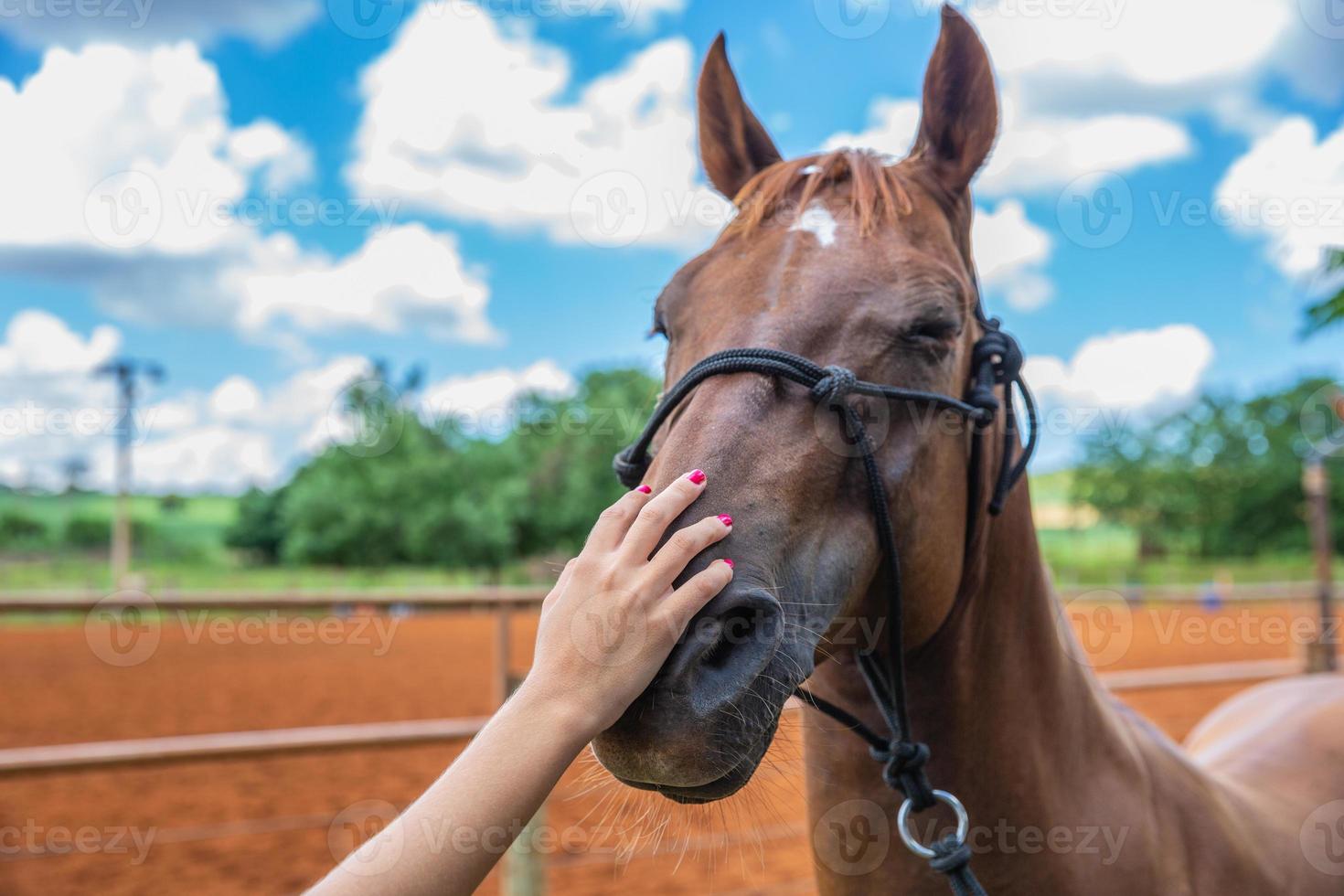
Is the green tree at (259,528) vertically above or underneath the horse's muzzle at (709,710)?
above

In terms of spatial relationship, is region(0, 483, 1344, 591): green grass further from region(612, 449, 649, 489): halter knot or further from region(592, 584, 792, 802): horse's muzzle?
region(592, 584, 792, 802): horse's muzzle

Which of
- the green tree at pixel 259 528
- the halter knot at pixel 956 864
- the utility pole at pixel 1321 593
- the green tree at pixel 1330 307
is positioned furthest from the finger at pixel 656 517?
the green tree at pixel 259 528

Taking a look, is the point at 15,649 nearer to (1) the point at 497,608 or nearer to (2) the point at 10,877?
(2) the point at 10,877

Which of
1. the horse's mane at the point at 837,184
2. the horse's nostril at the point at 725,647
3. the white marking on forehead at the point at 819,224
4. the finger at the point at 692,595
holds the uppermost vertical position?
the horse's mane at the point at 837,184

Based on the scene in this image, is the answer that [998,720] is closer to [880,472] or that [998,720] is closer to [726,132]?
[880,472]

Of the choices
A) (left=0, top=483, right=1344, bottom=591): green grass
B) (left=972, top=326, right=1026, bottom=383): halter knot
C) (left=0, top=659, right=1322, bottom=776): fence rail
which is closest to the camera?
(left=972, top=326, right=1026, bottom=383): halter knot

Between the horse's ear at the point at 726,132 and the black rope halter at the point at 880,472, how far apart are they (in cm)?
69

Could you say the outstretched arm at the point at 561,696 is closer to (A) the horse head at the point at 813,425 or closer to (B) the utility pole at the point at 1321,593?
(A) the horse head at the point at 813,425

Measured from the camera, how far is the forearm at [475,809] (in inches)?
33.2

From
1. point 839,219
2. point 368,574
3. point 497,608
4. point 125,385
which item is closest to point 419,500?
point 368,574

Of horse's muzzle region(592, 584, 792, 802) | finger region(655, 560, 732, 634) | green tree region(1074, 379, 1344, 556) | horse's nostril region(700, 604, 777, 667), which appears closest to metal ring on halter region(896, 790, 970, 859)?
horse's muzzle region(592, 584, 792, 802)

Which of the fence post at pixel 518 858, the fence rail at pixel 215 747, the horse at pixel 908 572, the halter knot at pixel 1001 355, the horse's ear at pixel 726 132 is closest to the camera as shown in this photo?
the horse at pixel 908 572

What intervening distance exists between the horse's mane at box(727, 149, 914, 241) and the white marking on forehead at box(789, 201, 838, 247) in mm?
21

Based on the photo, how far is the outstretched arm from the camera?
2.80ft
